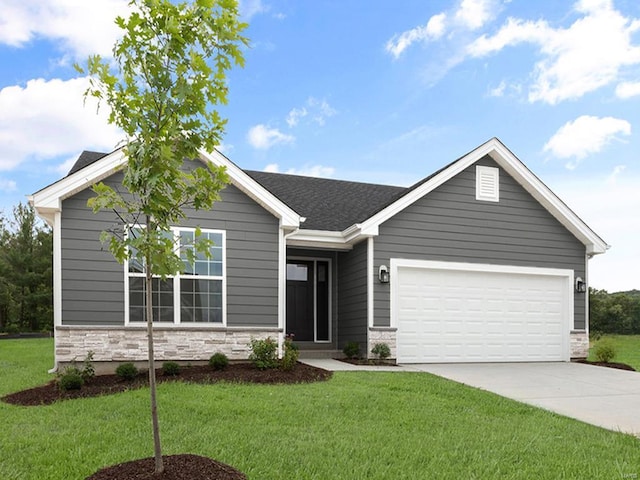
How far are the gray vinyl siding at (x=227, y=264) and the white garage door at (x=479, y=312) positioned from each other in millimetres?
2834

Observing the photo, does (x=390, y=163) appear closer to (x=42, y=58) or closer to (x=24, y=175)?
(x=42, y=58)

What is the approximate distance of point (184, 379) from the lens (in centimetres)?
Result: 856

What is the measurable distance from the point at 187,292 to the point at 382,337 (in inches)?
162

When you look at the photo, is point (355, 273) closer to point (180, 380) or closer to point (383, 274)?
point (383, 274)

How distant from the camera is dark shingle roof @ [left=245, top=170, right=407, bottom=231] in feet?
41.5

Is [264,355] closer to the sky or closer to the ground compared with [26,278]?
closer to the ground

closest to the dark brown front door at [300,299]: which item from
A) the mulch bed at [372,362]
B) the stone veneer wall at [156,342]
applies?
the mulch bed at [372,362]

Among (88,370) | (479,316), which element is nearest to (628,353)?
(479,316)

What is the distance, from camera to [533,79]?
45.4 ft

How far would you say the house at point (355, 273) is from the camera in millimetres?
9586

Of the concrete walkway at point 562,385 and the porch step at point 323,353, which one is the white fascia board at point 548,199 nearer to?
the concrete walkway at point 562,385

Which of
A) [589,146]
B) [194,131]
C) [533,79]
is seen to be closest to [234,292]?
[194,131]

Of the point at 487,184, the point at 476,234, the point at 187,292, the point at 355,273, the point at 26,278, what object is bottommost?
the point at 26,278

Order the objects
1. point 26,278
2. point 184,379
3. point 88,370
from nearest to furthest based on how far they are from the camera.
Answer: point 184,379 → point 88,370 → point 26,278
